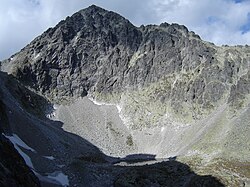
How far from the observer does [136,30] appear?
593ft

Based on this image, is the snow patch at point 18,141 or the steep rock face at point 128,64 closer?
the snow patch at point 18,141

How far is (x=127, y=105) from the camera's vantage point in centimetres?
15075

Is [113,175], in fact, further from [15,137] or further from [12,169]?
[12,169]

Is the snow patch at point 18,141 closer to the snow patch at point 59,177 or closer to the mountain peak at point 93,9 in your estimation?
the snow patch at point 59,177

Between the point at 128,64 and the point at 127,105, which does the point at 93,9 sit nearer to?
the point at 128,64

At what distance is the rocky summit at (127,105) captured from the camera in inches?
2640

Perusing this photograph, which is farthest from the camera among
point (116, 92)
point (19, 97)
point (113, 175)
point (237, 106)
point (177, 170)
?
point (116, 92)

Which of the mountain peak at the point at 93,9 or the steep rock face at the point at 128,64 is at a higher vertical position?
the mountain peak at the point at 93,9

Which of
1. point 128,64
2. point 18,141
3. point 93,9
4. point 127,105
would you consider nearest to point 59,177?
point 18,141

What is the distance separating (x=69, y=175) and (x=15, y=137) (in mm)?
14186

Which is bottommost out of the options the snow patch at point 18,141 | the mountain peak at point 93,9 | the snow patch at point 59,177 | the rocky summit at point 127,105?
the snow patch at point 59,177

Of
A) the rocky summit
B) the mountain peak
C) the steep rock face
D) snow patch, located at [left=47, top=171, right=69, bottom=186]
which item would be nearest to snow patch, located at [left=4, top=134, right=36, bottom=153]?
the rocky summit

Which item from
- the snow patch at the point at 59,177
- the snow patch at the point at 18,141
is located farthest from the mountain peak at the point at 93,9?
the snow patch at the point at 59,177

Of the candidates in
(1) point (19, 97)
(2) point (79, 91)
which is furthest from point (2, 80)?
(2) point (79, 91)
